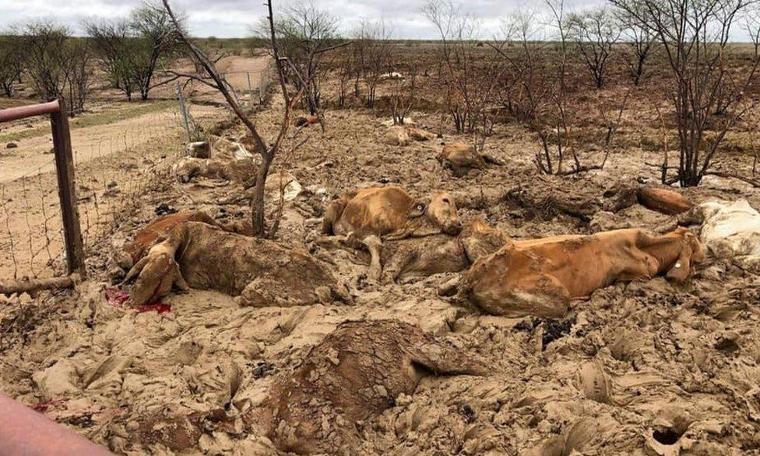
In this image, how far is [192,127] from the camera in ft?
43.3

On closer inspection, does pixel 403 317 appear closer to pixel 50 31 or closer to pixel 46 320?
pixel 46 320

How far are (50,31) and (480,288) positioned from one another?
28.5 meters

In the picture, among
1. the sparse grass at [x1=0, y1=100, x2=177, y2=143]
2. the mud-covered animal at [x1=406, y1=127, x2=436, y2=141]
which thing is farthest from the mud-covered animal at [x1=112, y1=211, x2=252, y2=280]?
the sparse grass at [x1=0, y1=100, x2=177, y2=143]

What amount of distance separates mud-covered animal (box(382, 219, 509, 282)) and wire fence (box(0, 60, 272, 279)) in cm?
258

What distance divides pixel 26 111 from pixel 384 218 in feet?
9.24

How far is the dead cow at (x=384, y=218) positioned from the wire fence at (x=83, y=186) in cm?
215

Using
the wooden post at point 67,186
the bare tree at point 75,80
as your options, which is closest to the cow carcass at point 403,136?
the wooden post at point 67,186

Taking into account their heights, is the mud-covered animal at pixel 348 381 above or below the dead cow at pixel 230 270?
below

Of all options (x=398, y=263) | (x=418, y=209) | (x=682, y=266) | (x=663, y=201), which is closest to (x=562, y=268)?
(x=682, y=266)

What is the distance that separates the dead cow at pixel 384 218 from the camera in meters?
4.97

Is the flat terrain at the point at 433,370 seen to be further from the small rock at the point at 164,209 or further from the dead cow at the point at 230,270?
the small rock at the point at 164,209

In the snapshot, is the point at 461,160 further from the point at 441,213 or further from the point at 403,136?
the point at 441,213

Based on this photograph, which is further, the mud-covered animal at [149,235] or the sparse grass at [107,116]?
the sparse grass at [107,116]

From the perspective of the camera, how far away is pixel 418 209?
5227 mm
